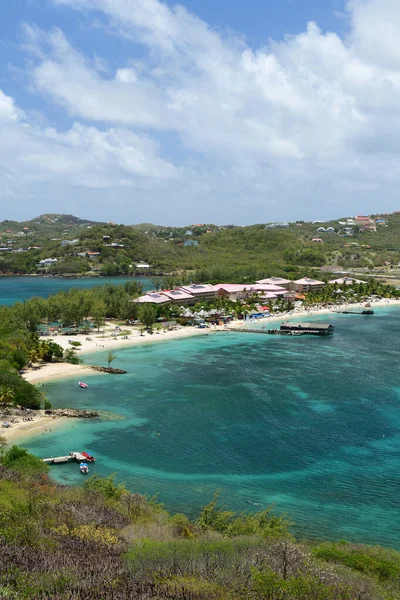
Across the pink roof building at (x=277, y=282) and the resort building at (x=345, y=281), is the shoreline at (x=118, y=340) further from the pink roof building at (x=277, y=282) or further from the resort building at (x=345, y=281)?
the pink roof building at (x=277, y=282)

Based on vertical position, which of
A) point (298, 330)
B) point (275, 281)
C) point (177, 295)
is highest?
point (275, 281)

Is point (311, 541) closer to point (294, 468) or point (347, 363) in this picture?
point (294, 468)

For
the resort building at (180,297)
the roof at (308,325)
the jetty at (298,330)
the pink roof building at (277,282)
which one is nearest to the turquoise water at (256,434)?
the jetty at (298,330)

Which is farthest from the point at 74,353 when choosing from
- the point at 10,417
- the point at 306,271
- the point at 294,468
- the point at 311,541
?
the point at 306,271

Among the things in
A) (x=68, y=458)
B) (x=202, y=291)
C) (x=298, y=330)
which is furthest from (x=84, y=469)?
(x=202, y=291)

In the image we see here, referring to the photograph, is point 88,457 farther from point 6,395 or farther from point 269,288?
point 269,288

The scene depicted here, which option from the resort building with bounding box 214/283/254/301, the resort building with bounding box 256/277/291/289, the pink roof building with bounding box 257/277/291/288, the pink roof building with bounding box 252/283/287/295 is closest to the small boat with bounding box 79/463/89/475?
the resort building with bounding box 214/283/254/301

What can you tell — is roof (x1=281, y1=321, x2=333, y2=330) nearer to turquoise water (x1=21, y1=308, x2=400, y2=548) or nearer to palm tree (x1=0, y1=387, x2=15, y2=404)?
turquoise water (x1=21, y1=308, x2=400, y2=548)
